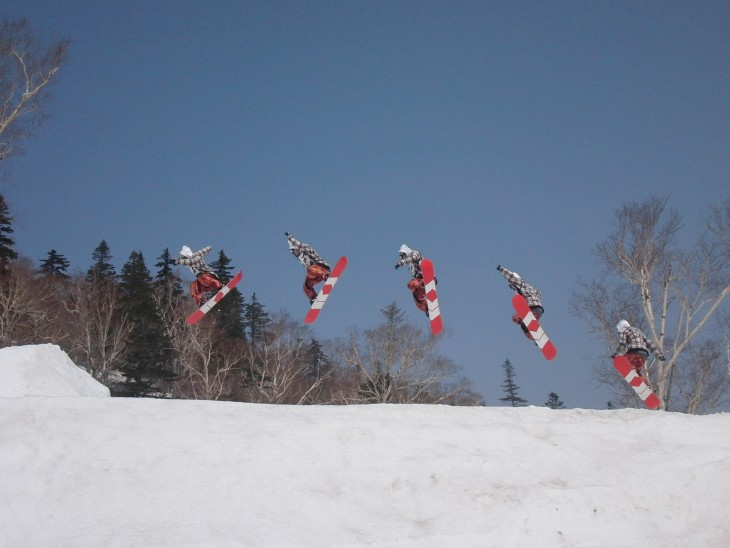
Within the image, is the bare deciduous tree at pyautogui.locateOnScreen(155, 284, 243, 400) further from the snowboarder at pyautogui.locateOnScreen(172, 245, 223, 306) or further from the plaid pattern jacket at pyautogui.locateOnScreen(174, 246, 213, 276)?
the plaid pattern jacket at pyautogui.locateOnScreen(174, 246, 213, 276)

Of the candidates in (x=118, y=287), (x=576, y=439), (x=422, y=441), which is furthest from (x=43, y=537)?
(x=118, y=287)

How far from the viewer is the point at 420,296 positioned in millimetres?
15242

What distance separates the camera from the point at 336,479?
574cm

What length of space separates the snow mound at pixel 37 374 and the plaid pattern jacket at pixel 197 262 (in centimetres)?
543

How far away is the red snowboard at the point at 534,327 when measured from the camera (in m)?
13.8

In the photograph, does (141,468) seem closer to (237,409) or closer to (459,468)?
(237,409)

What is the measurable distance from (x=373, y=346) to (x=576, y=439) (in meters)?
23.1

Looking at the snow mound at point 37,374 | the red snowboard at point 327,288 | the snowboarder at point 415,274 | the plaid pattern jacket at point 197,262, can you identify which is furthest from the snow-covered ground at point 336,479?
the plaid pattern jacket at point 197,262

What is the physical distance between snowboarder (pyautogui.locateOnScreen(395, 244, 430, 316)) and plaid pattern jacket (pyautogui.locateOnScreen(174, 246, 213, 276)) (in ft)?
17.2

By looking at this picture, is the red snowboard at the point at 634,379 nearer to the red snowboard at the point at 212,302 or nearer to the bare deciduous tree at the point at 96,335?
the red snowboard at the point at 212,302

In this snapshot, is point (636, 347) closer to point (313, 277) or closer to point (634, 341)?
point (634, 341)

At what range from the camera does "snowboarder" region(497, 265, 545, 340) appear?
1420cm

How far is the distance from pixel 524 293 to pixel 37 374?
999 cm

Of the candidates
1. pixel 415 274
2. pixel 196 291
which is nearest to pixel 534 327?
pixel 415 274
